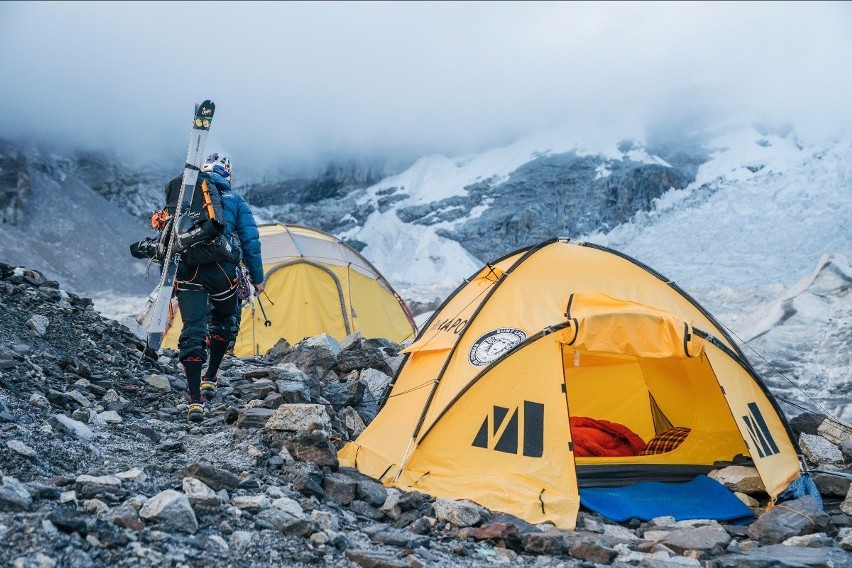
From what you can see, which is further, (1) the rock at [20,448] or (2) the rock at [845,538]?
(2) the rock at [845,538]

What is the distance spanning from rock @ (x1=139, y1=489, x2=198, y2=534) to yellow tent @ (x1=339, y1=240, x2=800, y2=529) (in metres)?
2.13

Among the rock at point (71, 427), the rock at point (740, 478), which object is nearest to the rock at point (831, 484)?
the rock at point (740, 478)

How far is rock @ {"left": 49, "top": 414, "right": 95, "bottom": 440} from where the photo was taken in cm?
462

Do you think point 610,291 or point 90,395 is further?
point 610,291

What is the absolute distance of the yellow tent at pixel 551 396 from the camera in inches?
213

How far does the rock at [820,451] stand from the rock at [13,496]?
19.4ft

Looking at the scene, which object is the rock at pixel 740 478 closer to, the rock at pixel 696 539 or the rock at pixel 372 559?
the rock at pixel 696 539

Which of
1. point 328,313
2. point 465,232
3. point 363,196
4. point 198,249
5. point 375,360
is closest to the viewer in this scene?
point 198,249

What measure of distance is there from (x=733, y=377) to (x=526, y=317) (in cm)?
176

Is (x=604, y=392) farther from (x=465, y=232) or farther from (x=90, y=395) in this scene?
(x=465, y=232)

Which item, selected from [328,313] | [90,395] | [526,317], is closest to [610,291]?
[526,317]

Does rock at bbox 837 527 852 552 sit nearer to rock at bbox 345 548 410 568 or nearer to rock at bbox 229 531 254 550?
rock at bbox 345 548 410 568

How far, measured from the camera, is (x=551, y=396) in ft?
18.4

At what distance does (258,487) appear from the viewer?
4402mm
